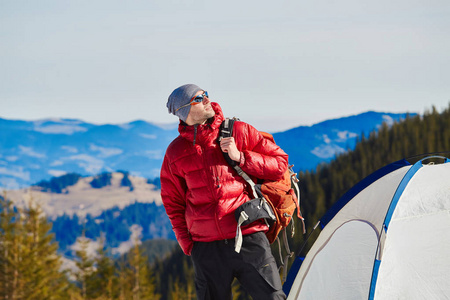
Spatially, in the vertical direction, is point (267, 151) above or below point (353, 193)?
above

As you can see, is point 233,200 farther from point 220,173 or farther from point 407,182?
point 407,182

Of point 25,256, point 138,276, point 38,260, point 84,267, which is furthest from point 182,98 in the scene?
point 138,276

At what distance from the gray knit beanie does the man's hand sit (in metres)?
0.34

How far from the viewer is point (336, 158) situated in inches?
3743

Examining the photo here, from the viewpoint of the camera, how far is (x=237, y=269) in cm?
349

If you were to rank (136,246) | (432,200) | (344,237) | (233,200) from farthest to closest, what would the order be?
(136,246), (344,237), (432,200), (233,200)

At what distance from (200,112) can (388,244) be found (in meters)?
1.92

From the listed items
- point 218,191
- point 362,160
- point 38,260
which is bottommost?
point 38,260

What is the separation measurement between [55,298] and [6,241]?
7146 mm

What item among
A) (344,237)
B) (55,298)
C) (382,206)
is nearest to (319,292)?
(344,237)

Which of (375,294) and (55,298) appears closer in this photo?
(375,294)

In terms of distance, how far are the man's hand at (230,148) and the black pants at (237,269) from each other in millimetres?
557

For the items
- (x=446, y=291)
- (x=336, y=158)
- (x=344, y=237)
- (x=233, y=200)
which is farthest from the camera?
(x=336, y=158)

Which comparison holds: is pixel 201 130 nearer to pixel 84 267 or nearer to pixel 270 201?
pixel 270 201
